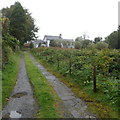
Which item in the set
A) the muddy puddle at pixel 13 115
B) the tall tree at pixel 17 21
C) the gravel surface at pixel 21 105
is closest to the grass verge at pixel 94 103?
the gravel surface at pixel 21 105

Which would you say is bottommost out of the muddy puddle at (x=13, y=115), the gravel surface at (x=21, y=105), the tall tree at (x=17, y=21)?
the muddy puddle at (x=13, y=115)

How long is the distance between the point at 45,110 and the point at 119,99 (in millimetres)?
2862

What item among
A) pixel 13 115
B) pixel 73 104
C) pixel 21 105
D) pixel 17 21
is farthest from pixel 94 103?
pixel 17 21

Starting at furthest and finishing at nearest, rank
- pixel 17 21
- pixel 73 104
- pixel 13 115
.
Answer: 1. pixel 17 21
2. pixel 73 104
3. pixel 13 115

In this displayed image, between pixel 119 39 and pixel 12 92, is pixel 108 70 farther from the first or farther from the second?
pixel 119 39

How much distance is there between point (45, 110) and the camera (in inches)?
224

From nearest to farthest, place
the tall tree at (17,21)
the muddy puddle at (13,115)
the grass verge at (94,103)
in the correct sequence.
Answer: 1. the muddy puddle at (13,115)
2. the grass verge at (94,103)
3. the tall tree at (17,21)

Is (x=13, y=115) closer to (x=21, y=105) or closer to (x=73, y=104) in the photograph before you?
(x=21, y=105)

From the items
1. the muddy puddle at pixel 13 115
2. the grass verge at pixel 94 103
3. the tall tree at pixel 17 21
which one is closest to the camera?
the muddy puddle at pixel 13 115

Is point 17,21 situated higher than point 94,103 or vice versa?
point 17,21

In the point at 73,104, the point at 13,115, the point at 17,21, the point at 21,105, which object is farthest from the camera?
the point at 17,21

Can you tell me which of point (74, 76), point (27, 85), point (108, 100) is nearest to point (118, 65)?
point (74, 76)

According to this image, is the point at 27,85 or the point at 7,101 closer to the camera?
the point at 7,101

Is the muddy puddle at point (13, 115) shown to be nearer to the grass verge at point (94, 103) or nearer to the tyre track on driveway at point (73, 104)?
the tyre track on driveway at point (73, 104)
